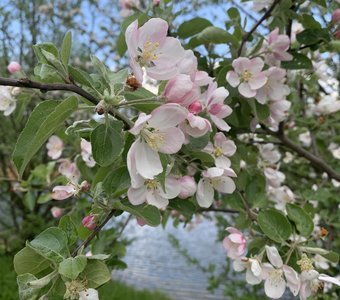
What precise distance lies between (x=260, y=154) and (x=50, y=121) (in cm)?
97

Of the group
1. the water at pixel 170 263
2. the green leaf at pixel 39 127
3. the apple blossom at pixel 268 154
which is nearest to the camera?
the green leaf at pixel 39 127

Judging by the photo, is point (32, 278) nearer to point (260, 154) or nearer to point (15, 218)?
point (260, 154)

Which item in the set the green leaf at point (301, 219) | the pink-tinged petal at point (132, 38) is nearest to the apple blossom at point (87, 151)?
the pink-tinged petal at point (132, 38)

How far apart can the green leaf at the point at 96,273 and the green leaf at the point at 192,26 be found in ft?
2.53

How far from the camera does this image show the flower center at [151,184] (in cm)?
83

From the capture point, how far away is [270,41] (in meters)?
1.26

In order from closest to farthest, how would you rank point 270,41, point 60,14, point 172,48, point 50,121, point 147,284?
1. point 50,121
2. point 172,48
3. point 270,41
4. point 60,14
5. point 147,284

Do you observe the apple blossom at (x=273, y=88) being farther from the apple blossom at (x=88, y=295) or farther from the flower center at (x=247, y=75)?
the apple blossom at (x=88, y=295)

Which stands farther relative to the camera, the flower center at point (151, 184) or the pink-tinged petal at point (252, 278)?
the pink-tinged petal at point (252, 278)

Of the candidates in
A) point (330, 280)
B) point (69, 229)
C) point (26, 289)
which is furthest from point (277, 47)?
point (26, 289)

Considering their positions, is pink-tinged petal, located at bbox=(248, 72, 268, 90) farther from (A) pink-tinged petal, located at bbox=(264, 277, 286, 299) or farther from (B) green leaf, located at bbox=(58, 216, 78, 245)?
(B) green leaf, located at bbox=(58, 216, 78, 245)

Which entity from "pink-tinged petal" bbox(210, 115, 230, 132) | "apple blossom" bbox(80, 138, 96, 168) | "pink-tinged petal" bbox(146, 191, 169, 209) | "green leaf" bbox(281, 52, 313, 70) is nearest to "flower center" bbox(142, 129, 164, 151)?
"pink-tinged petal" bbox(146, 191, 169, 209)

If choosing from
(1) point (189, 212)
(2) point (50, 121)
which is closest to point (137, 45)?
(2) point (50, 121)

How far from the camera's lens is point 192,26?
133 centimetres
